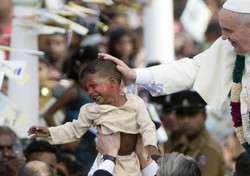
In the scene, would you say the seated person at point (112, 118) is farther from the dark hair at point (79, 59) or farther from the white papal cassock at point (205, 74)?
the dark hair at point (79, 59)

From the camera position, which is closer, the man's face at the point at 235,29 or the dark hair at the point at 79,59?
the man's face at the point at 235,29

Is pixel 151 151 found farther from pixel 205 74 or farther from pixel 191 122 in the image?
pixel 191 122

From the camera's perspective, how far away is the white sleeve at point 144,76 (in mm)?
7531

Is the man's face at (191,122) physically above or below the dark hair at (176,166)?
below

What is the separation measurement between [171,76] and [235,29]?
0.62 m

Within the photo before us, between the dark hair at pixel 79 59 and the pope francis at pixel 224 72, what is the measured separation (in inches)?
108

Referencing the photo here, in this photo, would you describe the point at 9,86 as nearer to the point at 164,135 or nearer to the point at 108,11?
the point at 164,135

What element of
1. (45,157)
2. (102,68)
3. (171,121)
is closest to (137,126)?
(102,68)

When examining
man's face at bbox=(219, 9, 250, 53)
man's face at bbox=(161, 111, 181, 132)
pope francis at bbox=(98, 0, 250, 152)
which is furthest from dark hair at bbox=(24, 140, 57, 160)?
man's face at bbox=(219, 9, 250, 53)

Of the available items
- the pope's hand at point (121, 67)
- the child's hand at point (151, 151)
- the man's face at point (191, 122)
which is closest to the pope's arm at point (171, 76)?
the pope's hand at point (121, 67)

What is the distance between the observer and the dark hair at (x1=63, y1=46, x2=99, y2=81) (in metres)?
10.4

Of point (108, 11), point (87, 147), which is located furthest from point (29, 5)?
point (108, 11)

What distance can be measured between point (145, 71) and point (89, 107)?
506 mm

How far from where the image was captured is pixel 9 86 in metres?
9.58
